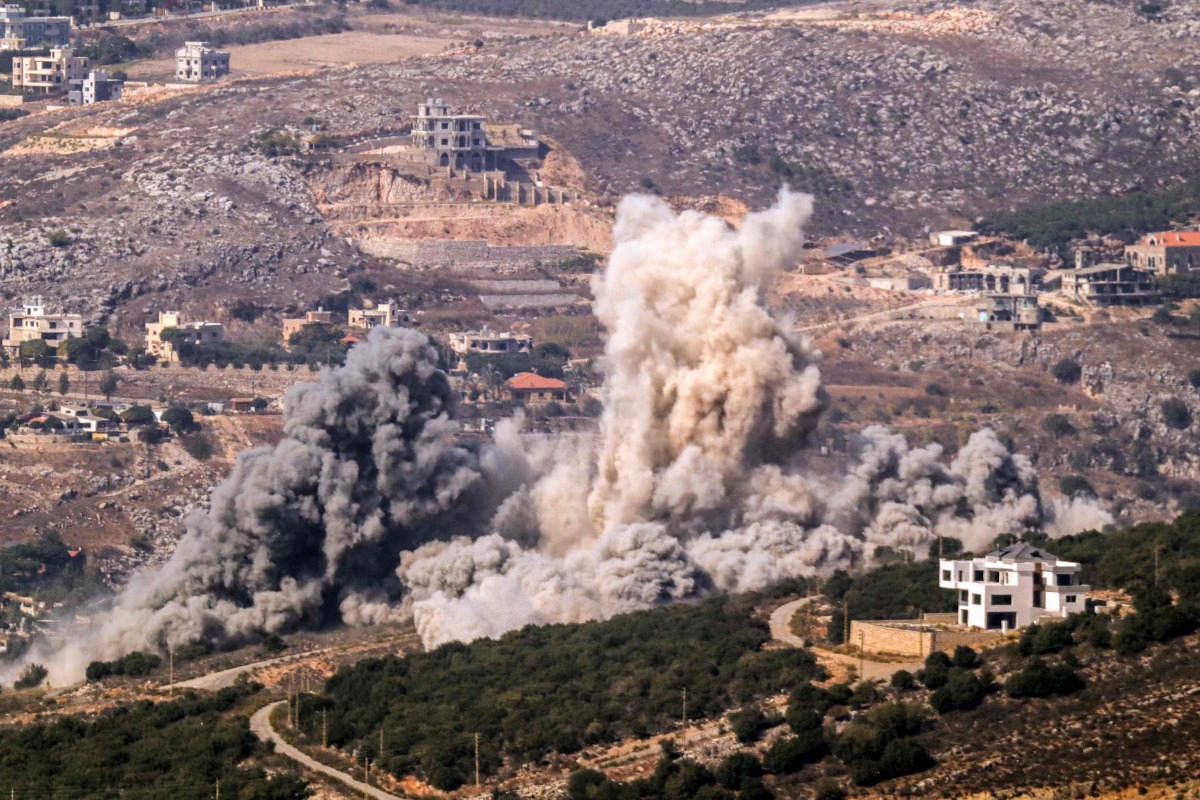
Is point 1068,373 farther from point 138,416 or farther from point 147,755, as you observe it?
point 147,755

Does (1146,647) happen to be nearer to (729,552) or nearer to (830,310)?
(729,552)

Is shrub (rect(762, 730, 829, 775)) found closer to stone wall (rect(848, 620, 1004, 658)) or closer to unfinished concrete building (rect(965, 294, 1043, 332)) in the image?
stone wall (rect(848, 620, 1004, 658))

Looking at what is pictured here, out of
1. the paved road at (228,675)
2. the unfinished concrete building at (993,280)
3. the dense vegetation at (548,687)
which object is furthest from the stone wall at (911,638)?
the unfinished concrete building at (993,280)

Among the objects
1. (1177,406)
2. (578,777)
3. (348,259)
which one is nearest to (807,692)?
(578,777)

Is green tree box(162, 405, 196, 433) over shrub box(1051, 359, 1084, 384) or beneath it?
beneath

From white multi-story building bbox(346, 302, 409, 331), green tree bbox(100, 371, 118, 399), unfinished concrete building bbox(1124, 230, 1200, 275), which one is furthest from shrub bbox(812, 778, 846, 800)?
unfinished concrete building bbox(1124, 230, 1200, 275)

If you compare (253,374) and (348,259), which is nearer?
(253,374)

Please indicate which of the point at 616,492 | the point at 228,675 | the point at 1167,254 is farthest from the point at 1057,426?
the point at 228,675
